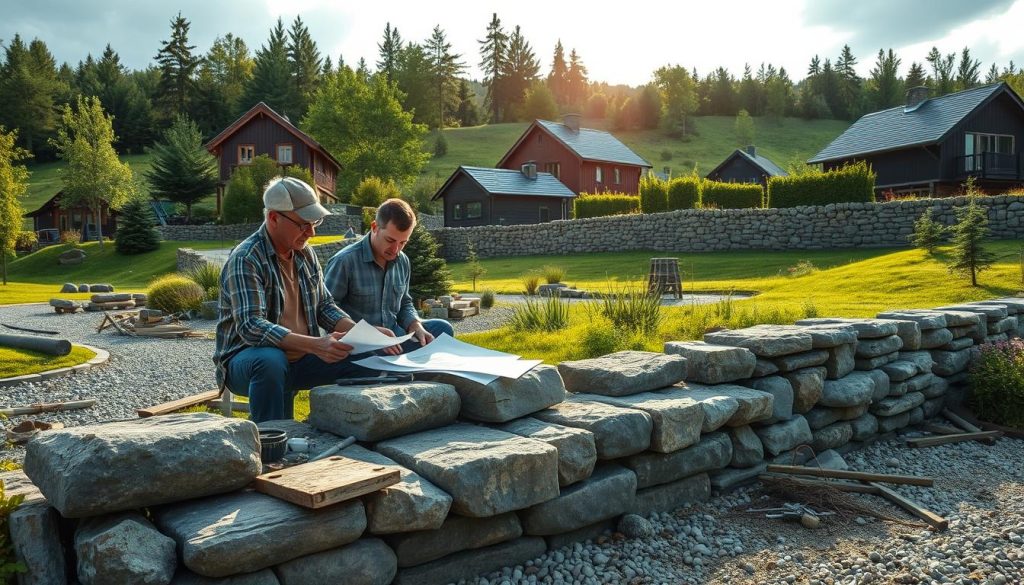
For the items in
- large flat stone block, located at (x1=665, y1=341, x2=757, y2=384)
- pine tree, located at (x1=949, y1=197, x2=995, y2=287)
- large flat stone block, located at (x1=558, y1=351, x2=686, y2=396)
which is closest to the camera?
large flat stone block, located at (x1=558, y1=351, x2=686, y2=396)

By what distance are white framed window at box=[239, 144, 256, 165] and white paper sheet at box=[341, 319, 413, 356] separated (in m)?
39.9

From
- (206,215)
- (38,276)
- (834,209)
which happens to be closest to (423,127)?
(206,215)

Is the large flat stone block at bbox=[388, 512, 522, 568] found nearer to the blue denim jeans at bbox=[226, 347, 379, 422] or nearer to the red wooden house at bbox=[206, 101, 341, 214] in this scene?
the blue denim jeans at bbox=[226, 347, 379, 422]

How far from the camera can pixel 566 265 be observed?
23172 mm

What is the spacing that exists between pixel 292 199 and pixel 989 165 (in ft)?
110

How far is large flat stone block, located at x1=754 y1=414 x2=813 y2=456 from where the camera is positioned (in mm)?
4391

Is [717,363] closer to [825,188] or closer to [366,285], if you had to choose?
[366,285]

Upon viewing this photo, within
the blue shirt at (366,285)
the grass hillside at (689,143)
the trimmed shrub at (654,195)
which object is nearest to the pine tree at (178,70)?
the grass hillside at (689,143)

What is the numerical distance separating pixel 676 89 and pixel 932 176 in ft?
126

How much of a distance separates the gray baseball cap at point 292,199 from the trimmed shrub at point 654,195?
2363cm

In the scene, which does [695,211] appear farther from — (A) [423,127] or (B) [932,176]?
(A) [423,127]

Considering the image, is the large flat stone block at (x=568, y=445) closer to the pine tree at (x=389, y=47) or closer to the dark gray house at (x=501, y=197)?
the dark gray house at (x=501, y=197)

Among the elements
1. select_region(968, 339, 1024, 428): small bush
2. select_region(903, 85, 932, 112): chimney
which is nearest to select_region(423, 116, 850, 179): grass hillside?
select_region(903, 85, 932, 112): chimney

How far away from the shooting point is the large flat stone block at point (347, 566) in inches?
92.5
